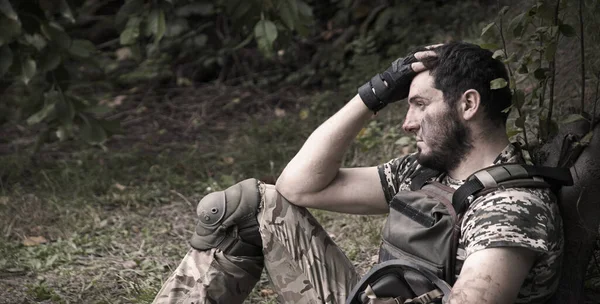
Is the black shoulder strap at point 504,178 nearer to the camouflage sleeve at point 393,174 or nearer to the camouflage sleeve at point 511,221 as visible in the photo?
the camouflage sleeve at point 511,221

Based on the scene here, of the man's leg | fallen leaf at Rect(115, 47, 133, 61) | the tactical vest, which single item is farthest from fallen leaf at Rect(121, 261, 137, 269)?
fallen leaf at Rect(115, 47, 133, 61)

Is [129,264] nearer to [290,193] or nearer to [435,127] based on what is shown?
[290,193]

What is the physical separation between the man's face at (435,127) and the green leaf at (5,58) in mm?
3087

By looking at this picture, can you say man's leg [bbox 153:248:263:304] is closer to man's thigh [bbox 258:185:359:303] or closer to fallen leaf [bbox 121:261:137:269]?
man's thigh [bbox 258:185:359:303]

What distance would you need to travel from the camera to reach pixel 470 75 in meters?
2.82

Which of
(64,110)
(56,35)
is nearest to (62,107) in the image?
(64,110)

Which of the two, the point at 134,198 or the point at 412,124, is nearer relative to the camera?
the point at 412,124

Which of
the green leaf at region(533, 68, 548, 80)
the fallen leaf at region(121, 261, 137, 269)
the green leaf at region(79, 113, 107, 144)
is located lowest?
the fallen leaf at region(121, 261, 137, 269)

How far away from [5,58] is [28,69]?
6.0 inches

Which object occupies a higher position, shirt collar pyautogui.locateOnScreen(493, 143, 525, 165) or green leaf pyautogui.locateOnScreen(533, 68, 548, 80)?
green leaf pyautogui.locateOnScreen(533, 68, 548, 80)

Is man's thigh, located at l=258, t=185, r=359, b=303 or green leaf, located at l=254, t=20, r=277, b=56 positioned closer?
man's thigh, located at l=258, t=185, r=359, b=303

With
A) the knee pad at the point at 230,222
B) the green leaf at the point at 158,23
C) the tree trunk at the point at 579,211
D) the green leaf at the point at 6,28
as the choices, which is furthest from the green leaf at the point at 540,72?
the green leaf at the point at 6,28

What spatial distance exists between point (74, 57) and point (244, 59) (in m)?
2.66

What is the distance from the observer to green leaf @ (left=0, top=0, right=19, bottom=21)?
191 inches
